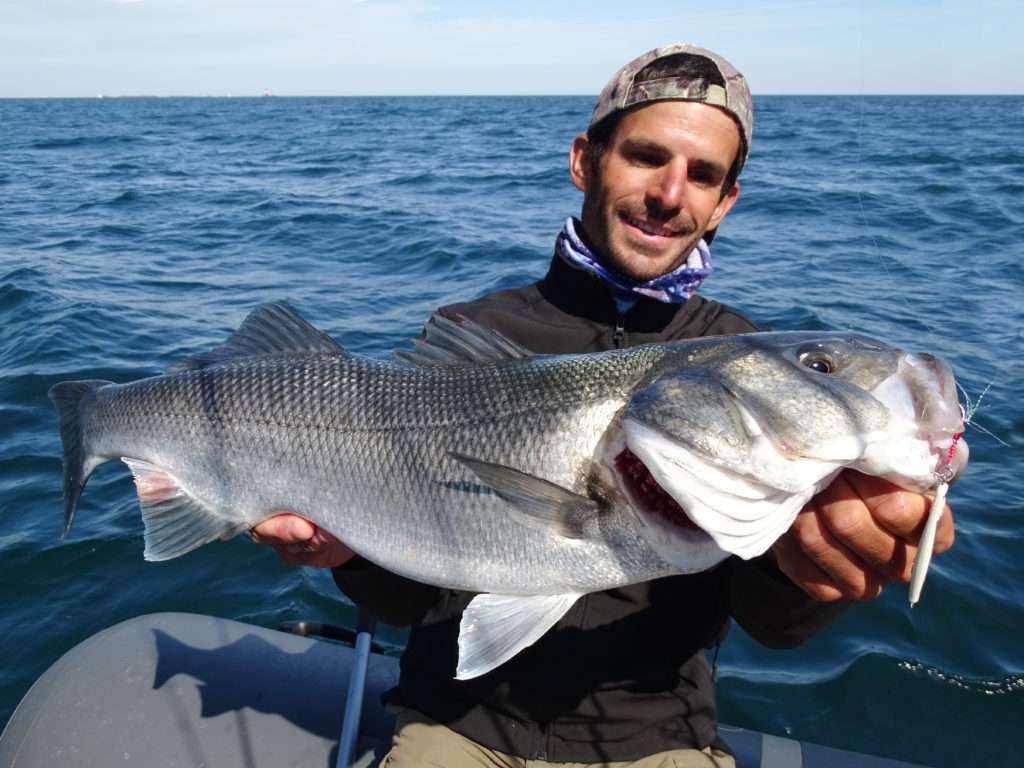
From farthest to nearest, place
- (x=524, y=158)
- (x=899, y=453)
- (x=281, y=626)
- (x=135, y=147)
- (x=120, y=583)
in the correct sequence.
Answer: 1. (x=135, y=147)
2. (x=524, y=158)
3. (x=120, y=583)
4. (x=281, y=626)
5. (x=899, y=453)

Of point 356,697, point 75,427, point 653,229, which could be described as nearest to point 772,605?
point 653,229

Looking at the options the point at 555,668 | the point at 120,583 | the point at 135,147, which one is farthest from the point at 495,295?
the point at 135,147

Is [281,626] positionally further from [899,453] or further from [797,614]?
[899,453]

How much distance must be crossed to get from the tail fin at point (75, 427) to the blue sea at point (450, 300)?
1.50 meters

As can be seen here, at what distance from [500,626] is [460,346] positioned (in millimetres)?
937

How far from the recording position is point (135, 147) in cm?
3822

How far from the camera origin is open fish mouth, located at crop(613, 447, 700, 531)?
224 cm

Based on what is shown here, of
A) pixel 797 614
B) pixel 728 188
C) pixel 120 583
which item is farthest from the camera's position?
pixel 120 583

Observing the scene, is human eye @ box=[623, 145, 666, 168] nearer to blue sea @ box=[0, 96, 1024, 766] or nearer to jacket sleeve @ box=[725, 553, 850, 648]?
jacket sleeve @ box=[725, 553, 850, 648]

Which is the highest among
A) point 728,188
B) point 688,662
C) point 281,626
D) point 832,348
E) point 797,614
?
point 728,188

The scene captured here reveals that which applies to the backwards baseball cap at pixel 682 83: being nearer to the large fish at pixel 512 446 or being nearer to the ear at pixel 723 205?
the ear at pixel 723 205

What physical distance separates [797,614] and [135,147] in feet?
138

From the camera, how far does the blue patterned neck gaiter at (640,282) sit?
10.8 feet

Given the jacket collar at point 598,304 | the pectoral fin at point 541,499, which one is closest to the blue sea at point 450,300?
the pectoral fin at point 541,499
